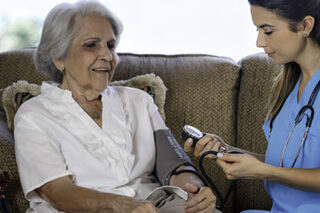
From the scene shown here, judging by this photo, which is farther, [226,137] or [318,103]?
[226,137]

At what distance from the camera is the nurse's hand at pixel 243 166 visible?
140cm

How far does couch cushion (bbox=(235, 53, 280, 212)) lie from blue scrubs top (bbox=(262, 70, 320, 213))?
622 millimetres

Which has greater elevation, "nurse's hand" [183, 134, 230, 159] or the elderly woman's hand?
"nurse's hand" [183, 134, 230, 159]

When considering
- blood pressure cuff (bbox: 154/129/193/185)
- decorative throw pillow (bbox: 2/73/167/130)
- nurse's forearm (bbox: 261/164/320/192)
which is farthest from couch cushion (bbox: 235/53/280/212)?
nurse's forearm (bbox: 261/164/320/192)

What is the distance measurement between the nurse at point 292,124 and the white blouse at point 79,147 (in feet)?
1.02

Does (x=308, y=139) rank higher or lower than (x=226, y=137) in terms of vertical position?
higher

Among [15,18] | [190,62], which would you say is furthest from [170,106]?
[15,18]

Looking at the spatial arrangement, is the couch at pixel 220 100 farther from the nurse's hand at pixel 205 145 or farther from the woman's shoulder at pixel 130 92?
the nurse's hand at pixel 205 145

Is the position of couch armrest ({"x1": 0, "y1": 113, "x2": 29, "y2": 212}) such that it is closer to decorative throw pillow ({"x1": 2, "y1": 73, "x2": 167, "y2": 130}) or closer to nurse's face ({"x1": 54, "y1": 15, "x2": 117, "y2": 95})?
decorative throw pillow ({"x1": 2, "y1": 73, "x2": 167, "y2": 130})

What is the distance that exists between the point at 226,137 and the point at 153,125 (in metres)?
0.54

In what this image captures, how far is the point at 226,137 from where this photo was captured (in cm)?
234

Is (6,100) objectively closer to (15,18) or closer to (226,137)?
(226,137)

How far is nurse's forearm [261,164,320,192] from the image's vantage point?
138cm

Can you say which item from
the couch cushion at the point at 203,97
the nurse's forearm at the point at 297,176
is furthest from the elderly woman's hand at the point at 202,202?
the couch cushion at the point at 203,97
